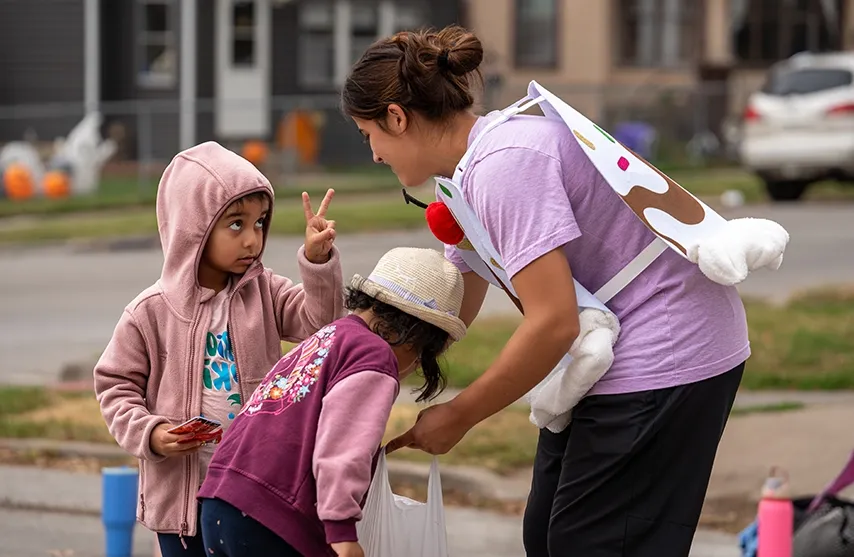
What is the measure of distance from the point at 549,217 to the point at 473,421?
19.0 inches

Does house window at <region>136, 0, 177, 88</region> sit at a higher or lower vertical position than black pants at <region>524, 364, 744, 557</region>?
higher

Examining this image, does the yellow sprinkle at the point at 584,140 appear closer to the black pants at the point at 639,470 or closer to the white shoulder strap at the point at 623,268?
the white shoulder strap at the point at 623,268

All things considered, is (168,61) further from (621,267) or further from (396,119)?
(621,267)

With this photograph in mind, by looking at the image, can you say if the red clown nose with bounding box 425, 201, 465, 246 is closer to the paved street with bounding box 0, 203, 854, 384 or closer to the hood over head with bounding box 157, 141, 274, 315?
the hood over head with bounding box 157, 141, 274, 315

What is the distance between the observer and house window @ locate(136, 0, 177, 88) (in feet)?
89.7

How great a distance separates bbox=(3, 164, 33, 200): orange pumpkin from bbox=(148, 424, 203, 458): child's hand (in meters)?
18.6

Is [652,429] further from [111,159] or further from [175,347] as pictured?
[111,159]

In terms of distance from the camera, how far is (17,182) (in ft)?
70.0

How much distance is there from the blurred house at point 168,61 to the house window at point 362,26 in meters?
0.71

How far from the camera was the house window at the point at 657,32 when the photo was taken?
3216 centimetres

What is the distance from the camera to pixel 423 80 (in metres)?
3.27

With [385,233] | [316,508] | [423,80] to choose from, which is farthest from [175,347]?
[385,233]

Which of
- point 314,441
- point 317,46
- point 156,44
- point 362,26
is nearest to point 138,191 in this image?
point 156,44

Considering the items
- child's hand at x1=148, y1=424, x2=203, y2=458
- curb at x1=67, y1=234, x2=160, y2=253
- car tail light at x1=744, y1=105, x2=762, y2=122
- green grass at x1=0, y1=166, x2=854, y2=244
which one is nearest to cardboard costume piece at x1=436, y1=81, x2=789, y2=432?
child's hand at x1=148, y1=424, x2=203, y2=458
